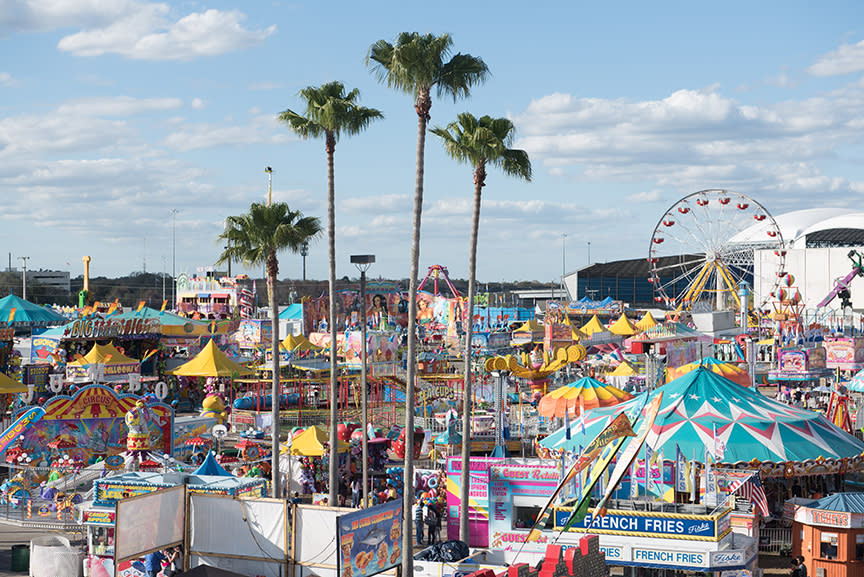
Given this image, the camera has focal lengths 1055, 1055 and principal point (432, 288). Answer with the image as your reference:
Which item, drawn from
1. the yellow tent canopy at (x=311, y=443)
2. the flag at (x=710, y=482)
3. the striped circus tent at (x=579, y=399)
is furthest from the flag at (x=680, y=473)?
the yellow tent canopy at (x=311, y=443)

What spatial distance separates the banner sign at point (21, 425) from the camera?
2548 cm

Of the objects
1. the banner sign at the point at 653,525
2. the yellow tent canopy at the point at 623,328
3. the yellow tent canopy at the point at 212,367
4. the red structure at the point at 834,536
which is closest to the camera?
the banner sign at the point at 653,525

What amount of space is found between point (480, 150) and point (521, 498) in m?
7.09

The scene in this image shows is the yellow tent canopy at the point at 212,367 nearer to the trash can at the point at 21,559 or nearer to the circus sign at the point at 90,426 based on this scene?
the circus sign at the point at 90,426

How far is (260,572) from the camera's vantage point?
16344 mm

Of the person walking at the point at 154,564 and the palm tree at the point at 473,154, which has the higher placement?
the palm tree at the point at 473,154

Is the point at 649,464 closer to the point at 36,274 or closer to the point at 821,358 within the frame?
the point at 821,358

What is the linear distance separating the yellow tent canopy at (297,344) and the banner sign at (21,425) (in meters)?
25.6

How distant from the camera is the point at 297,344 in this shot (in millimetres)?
52219

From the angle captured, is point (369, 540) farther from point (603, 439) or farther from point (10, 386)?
point (10, 386)

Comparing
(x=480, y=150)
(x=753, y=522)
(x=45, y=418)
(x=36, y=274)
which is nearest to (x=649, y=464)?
(x=753, y=522)

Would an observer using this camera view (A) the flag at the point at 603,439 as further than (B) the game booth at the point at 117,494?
No

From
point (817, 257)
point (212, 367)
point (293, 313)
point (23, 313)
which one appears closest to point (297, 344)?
point (212, 367)

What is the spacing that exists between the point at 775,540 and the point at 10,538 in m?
16.8
